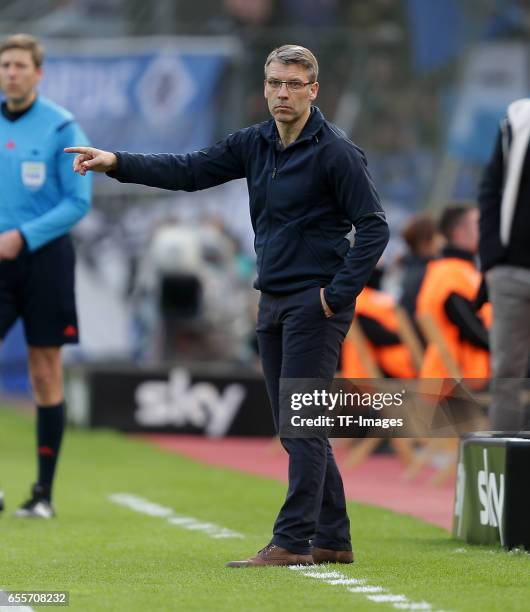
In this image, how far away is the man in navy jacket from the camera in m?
6.23

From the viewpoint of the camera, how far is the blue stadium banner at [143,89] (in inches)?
784

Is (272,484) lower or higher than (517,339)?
lower

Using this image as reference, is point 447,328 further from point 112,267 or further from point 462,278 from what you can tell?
point 112,267

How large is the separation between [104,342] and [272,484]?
9714 mm

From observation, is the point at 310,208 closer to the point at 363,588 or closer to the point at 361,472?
the point at 363,588

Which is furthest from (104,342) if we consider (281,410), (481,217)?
(281,410)

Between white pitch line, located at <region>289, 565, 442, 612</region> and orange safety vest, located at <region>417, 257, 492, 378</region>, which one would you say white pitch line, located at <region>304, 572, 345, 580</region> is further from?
orange safety vest, located at <region>417, 257, 492, 378</region>

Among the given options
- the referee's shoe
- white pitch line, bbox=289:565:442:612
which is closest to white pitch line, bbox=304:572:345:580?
white pitch line, bbox=289:565:442:612

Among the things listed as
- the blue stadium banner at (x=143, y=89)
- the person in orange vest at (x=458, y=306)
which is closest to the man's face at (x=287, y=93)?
the person in orange vest at (x=458, y=306)

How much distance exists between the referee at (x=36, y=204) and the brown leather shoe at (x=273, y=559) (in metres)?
2.51

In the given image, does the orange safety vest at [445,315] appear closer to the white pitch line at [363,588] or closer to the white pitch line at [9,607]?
the white pitch line at [363,588]

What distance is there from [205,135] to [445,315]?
28.9ft

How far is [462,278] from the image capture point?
37.6 ft

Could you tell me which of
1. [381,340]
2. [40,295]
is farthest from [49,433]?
[381,340]
